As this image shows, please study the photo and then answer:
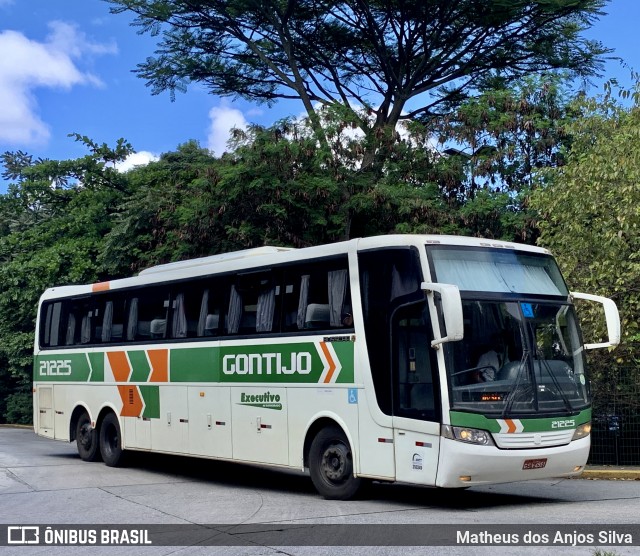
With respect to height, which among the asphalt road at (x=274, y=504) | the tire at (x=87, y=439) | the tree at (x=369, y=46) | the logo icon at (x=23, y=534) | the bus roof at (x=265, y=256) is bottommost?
the asphalt road at (x=274, y=504)

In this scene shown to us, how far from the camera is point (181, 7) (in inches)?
1199

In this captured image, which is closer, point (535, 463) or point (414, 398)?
point (535, 463)

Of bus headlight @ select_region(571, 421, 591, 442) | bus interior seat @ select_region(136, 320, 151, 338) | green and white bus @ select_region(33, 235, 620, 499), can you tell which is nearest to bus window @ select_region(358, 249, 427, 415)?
green and white bus @ select_region(33, 235, 620, 499)

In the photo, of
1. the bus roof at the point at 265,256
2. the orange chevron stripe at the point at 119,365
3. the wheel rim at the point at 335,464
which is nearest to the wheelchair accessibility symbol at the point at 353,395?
the wheel rim at the point at 335,464

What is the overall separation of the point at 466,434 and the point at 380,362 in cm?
157

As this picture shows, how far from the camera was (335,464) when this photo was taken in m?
13.3

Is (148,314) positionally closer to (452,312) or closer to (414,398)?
(414,398)

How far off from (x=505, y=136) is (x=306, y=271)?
12864 millimetres

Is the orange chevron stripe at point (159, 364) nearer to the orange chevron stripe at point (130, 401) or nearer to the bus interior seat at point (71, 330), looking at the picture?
the orange chevron stripe at point (130, 401)

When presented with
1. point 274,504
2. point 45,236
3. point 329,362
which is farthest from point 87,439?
point 45,236

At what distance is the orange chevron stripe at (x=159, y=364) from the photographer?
1722 cm

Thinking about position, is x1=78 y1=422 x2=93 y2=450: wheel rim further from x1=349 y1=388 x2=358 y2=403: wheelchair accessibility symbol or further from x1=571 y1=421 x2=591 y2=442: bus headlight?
x1=571 y1=421 x2=591 y2=442: bus headlight

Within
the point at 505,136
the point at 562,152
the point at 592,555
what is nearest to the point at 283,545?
the point at 592,555

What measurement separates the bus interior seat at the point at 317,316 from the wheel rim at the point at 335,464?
165cm
